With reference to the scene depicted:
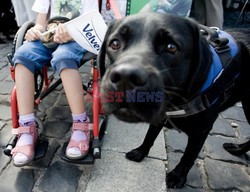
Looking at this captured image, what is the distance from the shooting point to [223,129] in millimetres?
2549

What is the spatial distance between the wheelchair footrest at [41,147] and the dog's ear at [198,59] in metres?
1.20

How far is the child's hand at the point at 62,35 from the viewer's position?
184cm

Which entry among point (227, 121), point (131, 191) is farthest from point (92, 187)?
point (227, 121)

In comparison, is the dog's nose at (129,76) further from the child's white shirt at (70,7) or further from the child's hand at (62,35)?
the child's white shirt at (70,7)

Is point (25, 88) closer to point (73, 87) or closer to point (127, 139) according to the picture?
point (73, 87)

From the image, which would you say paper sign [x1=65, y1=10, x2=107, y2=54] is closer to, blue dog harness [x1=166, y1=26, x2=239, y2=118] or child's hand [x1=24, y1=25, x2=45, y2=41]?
child's hand [x1=24, y1=25, x2=45, y2=41]

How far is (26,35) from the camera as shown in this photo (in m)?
1.97

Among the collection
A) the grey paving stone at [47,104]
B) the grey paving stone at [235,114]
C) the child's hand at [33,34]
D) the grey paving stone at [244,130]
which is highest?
→ the child's hand at [33,34]

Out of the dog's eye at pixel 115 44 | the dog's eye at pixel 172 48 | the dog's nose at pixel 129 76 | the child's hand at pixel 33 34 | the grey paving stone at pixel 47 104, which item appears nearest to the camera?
the dog's nose at pixel 129 76

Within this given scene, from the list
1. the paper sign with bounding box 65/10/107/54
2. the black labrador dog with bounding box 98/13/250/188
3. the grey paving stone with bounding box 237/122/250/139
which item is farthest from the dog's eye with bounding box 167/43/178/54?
the grey paving stone with bounding box 237/122/250/139

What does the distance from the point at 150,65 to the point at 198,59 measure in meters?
0.36

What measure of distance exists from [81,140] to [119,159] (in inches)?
14.1

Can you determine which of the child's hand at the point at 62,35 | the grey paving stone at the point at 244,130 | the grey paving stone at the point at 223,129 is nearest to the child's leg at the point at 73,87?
the child's hand at the point at 62,35

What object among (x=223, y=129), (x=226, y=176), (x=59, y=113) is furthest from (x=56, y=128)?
(x=223, y=129)
